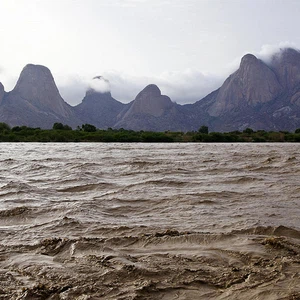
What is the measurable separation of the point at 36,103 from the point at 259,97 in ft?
293

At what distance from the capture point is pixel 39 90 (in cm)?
16675

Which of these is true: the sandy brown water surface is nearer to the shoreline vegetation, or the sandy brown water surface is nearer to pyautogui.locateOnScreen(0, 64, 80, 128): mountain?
the shoreline vegetation

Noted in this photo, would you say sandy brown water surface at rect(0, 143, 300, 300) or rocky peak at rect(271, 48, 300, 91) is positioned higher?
rocky peak at rect(271, 48, 300, 91)

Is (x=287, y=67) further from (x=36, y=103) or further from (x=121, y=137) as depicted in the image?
(x=121, y=137)

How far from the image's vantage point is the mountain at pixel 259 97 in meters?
114

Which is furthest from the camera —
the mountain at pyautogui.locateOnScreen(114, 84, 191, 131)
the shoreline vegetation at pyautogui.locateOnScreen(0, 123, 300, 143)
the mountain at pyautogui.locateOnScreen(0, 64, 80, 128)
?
the mountain at pyautogui.locateOnScreen(114, 84, 191, 131)

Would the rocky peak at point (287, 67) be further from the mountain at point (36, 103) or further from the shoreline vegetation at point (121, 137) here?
the shoreline vegetation at point (121, 137)

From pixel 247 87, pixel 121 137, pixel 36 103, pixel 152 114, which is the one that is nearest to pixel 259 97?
pixel 247 87

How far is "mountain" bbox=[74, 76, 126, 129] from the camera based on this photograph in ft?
510

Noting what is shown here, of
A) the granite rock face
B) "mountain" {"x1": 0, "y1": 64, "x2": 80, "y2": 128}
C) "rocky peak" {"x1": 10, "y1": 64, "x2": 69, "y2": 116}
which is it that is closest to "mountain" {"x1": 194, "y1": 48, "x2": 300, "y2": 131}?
the granite rock face

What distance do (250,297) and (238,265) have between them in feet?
2.16

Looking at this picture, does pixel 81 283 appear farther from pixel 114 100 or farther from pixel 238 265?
pixel 114 100

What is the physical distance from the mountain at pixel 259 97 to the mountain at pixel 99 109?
38135 mm

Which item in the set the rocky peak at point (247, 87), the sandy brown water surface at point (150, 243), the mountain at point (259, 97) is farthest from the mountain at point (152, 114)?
the sandy brown water surface at point (150, 243)
